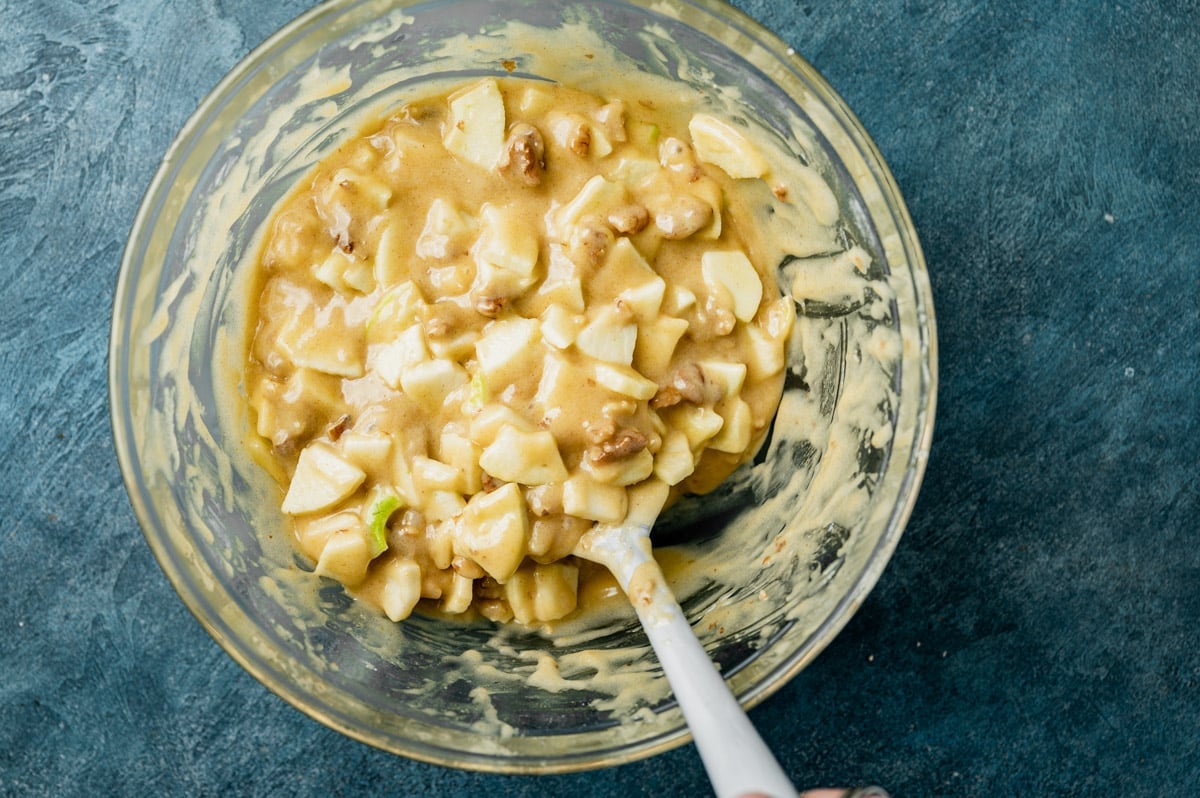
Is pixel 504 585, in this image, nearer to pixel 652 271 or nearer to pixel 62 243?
pixel 652 271

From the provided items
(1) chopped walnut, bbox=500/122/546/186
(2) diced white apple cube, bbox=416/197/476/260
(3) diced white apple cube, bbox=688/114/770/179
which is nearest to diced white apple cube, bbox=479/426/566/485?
(2) diced white apple cube, bbox=416/197/476/260

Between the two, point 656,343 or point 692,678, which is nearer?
point 692,678

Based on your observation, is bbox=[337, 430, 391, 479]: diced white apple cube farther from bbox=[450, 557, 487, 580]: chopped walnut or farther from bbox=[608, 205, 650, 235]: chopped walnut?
bbox=[608, 205, 650, 235]: chopped walnut

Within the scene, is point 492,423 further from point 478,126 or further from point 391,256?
point 478,126

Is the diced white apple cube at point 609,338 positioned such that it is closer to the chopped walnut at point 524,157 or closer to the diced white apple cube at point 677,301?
the diced white apple cube at point 677,301

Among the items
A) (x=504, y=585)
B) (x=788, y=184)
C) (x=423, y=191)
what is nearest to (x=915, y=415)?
(x=788, y=184)

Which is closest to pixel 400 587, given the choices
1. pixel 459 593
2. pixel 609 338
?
pixel 459 593
